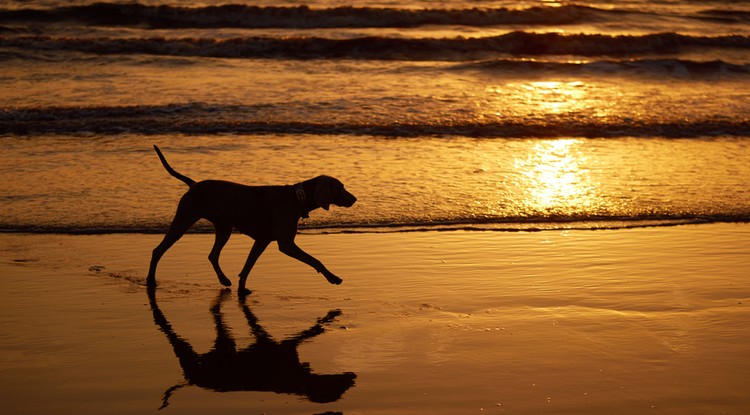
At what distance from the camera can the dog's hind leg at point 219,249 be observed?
805 cm

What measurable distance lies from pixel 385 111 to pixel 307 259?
9.11 metres

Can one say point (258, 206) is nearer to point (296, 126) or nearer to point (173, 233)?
point (173, 233)

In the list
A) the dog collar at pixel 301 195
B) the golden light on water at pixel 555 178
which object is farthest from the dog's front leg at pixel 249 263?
the golden light on water at pixel 555 178

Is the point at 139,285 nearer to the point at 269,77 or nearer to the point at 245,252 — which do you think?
the point at 245,252

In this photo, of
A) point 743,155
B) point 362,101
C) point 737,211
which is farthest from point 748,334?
point 362,101

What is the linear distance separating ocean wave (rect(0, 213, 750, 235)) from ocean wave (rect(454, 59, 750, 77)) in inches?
458

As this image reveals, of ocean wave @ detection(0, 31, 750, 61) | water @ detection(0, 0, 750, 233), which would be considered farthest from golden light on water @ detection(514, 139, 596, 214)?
ocean wave @ detection(0, 31, 750, 61)

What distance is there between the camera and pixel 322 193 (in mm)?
7844

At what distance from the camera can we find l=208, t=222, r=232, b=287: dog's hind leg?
26.4ft

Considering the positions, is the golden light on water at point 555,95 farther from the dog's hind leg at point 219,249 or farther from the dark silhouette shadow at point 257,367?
the dark silhouette shadow at point 257,367

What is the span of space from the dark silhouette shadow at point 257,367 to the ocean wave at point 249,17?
69.3 ft

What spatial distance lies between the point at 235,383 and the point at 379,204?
16.4ft

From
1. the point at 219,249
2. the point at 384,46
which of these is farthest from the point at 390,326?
the point at 384,46

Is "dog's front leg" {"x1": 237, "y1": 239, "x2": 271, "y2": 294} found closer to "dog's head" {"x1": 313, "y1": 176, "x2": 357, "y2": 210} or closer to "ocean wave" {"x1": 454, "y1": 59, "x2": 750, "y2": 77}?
"dog's head" {"x1": 313, "y1": 176, "x2": 357, "y2": 210}
